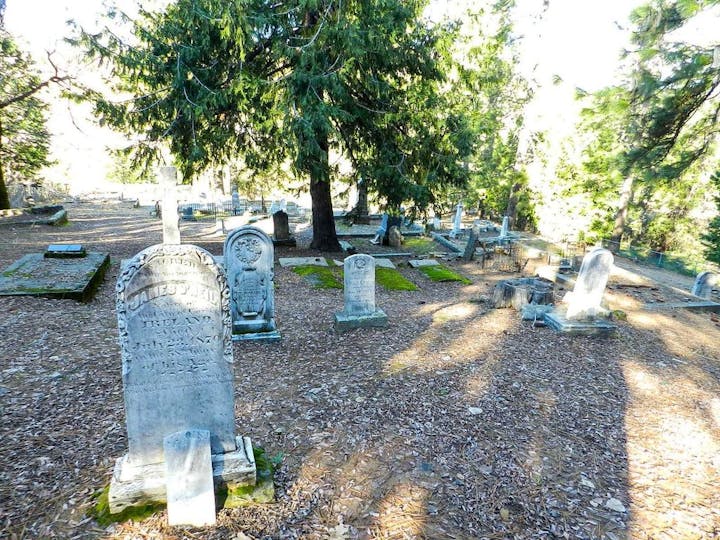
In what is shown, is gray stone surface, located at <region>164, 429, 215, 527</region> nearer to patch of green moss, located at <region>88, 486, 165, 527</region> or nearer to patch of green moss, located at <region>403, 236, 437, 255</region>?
patch of green moss, located at <region>88, 486, 165, 527</region>

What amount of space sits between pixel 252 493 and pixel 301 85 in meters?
9.19

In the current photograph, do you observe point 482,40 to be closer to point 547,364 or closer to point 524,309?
point 524,309

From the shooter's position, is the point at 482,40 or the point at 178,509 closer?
the point at 178,509

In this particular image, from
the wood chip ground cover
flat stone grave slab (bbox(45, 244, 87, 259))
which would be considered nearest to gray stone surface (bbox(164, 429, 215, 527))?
the wood chip ground cover

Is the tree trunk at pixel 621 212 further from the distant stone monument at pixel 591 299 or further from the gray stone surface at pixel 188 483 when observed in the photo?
the gray stone surface at pixel 188 483

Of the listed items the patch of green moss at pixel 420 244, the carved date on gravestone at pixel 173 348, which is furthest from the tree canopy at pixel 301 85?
the carved date on gravestone at pixel 173 348

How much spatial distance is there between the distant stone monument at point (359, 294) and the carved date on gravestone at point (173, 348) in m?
4.23

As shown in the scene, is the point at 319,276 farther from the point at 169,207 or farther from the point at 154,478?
the point at 154,478

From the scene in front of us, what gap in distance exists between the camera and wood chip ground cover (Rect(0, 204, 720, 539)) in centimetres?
311

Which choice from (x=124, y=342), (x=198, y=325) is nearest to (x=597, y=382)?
(x=198, y=325)

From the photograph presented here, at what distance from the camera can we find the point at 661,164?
7.14 m

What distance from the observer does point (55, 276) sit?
8.66m

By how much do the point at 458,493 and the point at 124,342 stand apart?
2828 mm

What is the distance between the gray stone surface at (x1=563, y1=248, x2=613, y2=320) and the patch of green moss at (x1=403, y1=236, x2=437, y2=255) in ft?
28.0
